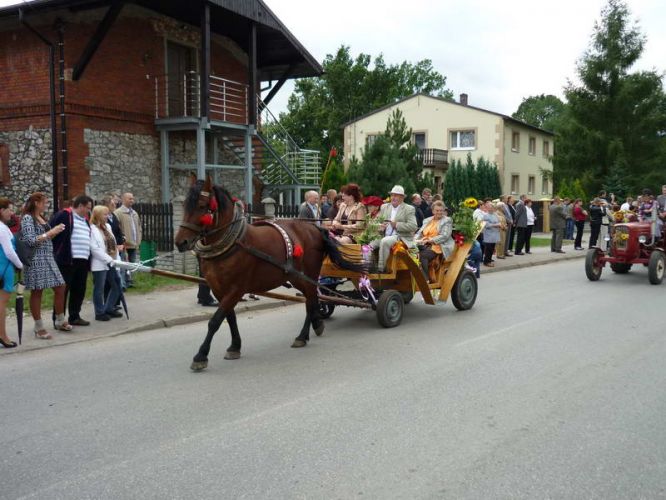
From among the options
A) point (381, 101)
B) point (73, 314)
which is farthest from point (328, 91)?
point (73, 314)

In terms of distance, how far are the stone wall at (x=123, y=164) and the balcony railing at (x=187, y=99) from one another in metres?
1.24

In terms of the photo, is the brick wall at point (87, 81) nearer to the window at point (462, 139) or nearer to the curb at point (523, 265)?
the curb at point (523, 265)

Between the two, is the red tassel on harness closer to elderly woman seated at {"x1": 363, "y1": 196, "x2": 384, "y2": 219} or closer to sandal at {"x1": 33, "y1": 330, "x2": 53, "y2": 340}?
sandal at {"x1": 33, "y1": 330, "x2": 53, "y2": 340}

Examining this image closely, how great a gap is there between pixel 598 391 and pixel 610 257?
9.50 m

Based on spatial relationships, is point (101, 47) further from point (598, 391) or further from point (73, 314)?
point (598, 391)

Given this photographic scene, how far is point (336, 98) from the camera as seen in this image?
63.1m

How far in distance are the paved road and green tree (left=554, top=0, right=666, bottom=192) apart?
131 ft

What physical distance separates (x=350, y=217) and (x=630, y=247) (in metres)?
8.13

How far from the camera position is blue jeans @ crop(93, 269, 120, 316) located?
930 centimetres

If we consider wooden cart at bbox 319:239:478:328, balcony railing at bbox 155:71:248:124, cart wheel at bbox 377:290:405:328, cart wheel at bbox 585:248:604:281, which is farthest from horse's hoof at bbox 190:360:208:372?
balcony railing at bbox 155:71:248:124

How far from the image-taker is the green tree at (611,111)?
4484 centimetres

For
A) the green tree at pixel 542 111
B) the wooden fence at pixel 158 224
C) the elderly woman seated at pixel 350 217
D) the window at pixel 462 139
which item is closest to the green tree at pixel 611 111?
the window at pixel 462 139

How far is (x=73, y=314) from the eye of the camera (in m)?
9.07

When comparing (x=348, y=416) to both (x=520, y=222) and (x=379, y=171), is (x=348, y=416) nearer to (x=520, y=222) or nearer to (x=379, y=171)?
(x=520, y=222)
